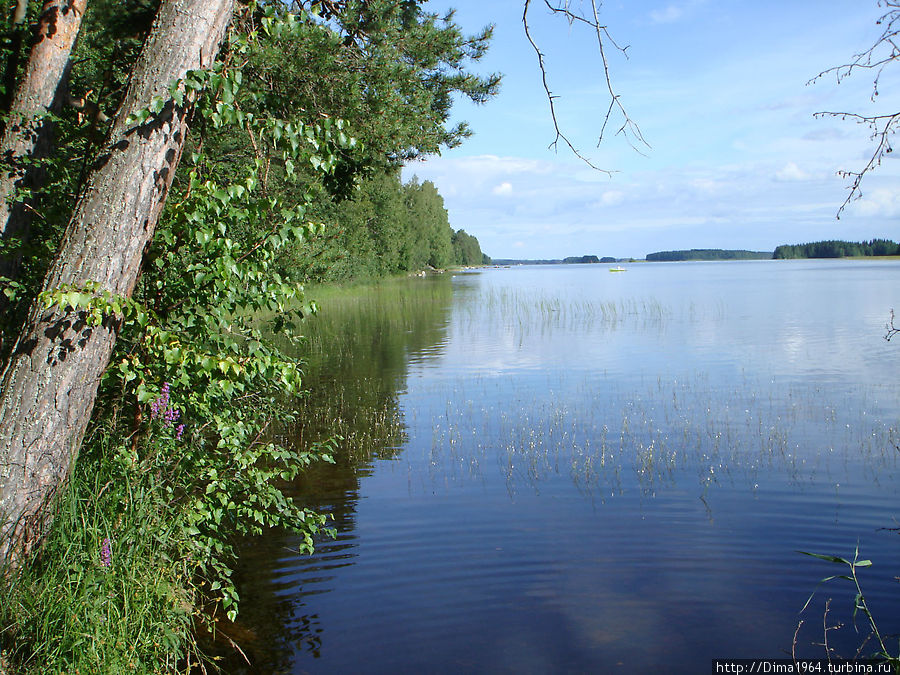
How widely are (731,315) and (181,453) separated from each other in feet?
84.9

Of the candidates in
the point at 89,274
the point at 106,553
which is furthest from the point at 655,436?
the point at 89,274

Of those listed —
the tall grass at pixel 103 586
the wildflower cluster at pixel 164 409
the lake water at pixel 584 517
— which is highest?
the wildflower cluster at pixel 164 409

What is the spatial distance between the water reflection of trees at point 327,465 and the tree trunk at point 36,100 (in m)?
2.46

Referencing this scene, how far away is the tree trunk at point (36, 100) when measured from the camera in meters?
5.73

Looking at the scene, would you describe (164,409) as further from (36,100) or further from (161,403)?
(36,100)

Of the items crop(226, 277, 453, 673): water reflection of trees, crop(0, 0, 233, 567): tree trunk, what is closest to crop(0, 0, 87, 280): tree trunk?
crop(0, 0, 233, 567): tree trunk

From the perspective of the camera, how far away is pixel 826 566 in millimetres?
6414

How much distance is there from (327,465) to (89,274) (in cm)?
580

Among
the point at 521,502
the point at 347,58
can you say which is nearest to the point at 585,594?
the point at 521,502

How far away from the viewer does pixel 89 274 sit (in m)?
4.10

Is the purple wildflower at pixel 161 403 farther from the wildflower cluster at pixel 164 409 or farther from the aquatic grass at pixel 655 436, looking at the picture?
the aquatic grass at pixel 655 436

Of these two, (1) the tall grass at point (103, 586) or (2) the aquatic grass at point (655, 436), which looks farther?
(2) the aquatic grass at point (655, 436)

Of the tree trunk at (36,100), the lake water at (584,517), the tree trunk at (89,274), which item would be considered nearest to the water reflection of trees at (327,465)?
the lake water at (584,517)

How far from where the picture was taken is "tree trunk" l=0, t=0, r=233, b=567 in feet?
13.1
